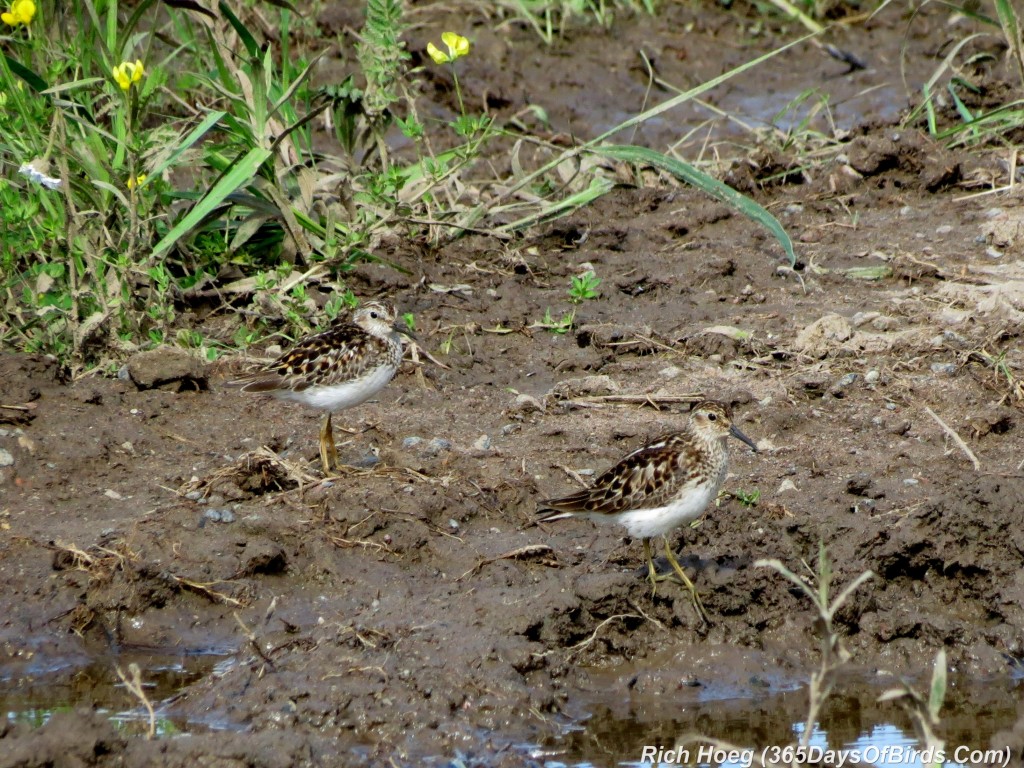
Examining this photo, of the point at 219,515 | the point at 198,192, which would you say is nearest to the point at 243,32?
the point at 198,192

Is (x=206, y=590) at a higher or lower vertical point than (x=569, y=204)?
higher

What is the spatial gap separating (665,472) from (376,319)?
2.53 metres

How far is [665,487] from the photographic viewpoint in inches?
279

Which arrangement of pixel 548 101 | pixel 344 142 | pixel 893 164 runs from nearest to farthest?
pixel 344 142 → pixel 893 164 → pixel 548 101

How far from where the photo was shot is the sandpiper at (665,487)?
705 centimetres

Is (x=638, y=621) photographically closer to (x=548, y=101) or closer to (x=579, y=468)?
(x=579, y=468)

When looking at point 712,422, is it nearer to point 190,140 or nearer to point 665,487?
point 665,487

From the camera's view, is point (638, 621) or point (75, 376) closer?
point (638, 621)

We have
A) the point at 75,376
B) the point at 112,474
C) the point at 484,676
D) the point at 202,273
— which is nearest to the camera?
the point at 484,676

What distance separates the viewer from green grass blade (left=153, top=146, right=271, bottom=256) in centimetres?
955

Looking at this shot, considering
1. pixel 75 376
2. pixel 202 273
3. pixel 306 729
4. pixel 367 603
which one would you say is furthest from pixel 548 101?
pixel 306 729

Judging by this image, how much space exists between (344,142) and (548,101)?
4.01 m

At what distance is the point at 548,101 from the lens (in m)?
14.6

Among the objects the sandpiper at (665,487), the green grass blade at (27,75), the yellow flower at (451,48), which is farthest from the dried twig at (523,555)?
the yellow flower at (451,48)
